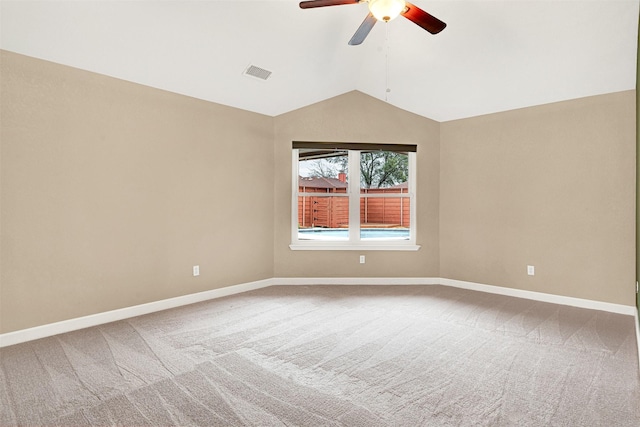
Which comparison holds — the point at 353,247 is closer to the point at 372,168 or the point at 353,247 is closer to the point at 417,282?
the point at 417,282

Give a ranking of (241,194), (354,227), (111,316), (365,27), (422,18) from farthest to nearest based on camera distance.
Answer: (354,227) < (241,194) < (111,316) < (365,27) < (422,18)

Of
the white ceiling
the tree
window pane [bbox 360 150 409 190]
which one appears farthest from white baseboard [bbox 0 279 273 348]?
the white ceiling

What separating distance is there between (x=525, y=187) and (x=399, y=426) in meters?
3.64

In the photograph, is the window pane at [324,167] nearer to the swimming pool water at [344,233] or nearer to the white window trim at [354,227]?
the white window trim at [354,227]

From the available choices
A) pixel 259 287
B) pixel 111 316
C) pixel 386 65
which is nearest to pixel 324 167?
pixel 386 65

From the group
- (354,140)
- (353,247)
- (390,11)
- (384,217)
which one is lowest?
(353,247)

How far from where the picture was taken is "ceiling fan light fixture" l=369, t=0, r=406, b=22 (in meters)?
2.28

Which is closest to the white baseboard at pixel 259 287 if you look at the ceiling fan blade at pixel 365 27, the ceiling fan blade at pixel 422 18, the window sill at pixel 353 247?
the window sill at pixel 353 247

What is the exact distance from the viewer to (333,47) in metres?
3.90

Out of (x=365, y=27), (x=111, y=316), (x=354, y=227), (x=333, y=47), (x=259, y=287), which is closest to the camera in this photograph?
(x=365, y=27)

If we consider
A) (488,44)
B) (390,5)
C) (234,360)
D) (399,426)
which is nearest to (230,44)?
(390,5)

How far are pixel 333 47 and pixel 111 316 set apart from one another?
3.55 metres

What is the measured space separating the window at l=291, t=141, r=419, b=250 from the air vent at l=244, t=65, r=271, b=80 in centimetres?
134

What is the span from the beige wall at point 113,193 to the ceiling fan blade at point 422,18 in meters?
2.66
